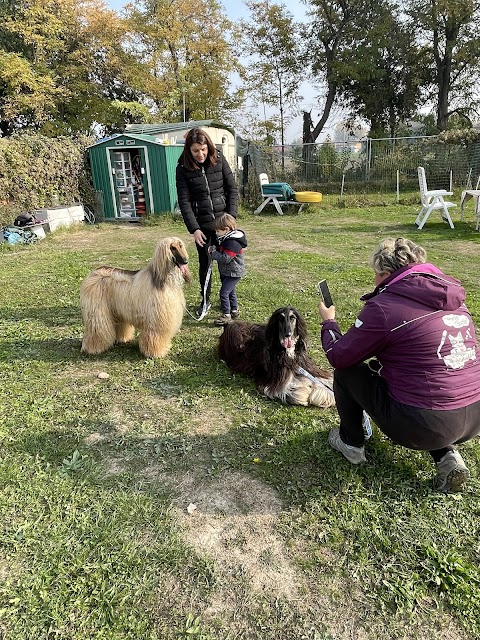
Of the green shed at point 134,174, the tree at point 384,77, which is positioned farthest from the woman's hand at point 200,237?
the tree at point 384,77

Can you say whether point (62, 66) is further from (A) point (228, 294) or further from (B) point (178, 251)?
(B) point (178, 251)

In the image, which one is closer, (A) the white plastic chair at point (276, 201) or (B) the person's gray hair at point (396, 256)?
(B) the person's gray hair at point (396, 256)

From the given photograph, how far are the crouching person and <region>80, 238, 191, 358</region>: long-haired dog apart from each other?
195cm

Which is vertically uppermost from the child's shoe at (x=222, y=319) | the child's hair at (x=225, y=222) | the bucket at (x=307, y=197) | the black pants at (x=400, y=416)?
the bucket at (x=307, y=197)

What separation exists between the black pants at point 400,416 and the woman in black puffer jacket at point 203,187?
2712 millimetres

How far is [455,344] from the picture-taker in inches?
84.7

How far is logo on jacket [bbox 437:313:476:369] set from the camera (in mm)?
2141

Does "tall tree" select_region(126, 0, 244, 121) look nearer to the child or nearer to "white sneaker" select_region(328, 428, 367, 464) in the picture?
the child

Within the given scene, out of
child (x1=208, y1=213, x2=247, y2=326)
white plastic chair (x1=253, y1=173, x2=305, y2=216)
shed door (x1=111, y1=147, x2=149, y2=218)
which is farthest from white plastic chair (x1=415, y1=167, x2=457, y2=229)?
shed door (x1=111, y1=147, x2=149, y2=218)

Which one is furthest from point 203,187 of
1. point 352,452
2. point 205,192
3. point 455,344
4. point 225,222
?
point 455,344

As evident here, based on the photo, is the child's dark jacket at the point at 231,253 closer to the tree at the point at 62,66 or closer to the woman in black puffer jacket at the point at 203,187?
the woman in black puffer jacket at the point at 203,187

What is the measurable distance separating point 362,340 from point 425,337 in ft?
0.97

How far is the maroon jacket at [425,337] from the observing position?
213cm

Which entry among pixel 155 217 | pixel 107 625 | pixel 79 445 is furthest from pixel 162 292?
pixel 155 217
